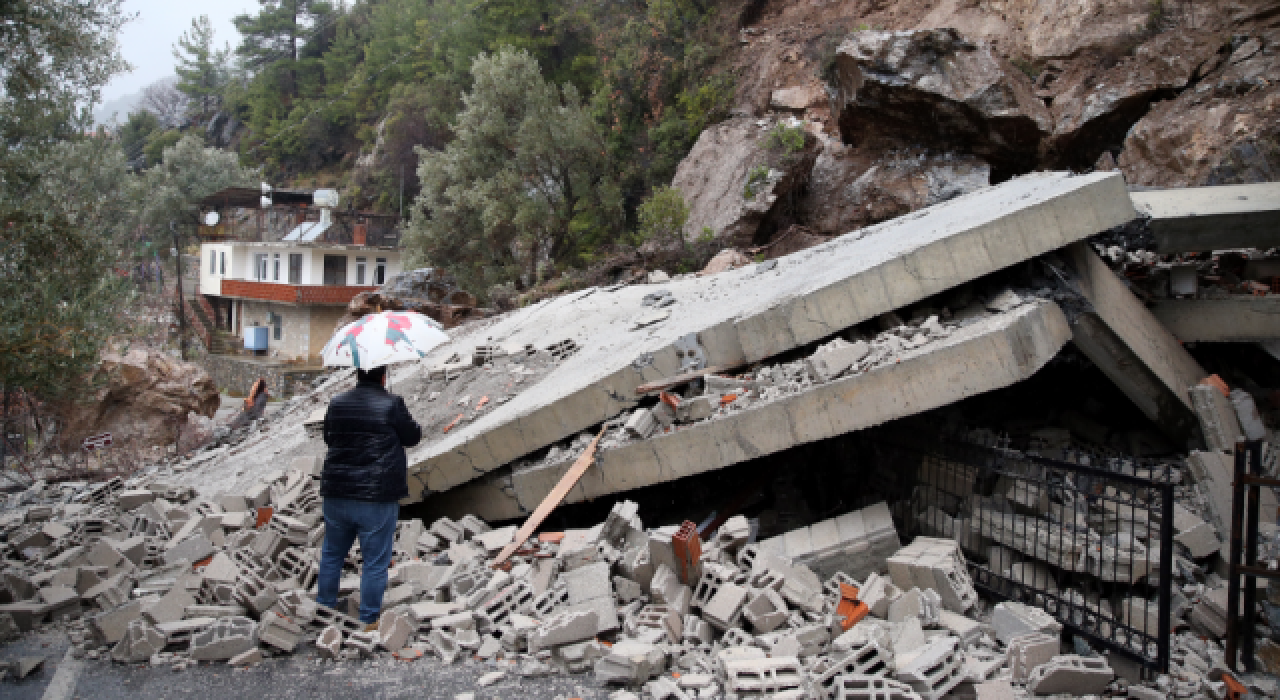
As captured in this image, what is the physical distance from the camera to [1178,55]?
479 inches

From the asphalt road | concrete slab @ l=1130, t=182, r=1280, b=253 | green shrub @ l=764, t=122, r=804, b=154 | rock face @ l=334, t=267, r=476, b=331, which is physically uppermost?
green shrub @ l=764, t=122, r=804, b=154

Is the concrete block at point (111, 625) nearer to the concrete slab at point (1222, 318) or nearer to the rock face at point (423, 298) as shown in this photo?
the concrete slab at point (1222, 318)

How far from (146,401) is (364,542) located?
46.4 feet

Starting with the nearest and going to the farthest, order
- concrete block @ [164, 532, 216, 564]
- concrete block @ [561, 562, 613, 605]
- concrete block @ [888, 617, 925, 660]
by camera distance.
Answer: concrete block @ [888, 617, 925, 660] < concrete block @ [561, 562, 613, 605] < concrete block @ [164, 532, 216, 564]

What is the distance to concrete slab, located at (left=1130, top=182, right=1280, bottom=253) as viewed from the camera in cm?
691

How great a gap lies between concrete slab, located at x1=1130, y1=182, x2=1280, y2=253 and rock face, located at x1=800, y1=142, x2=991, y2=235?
18.6ft

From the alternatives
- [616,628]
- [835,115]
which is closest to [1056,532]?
[616,628]

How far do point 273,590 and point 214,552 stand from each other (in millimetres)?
1061

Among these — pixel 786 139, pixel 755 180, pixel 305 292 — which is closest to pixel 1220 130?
pixel 786 139

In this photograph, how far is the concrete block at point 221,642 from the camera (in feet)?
14.0

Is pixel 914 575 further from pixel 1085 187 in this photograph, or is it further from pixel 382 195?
pixel 382 195

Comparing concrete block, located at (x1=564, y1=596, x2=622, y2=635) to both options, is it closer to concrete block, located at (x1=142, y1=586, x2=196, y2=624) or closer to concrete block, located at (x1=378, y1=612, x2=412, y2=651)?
A: concrete block, located at (x1=378, y1=612, x2=412, y2=651)

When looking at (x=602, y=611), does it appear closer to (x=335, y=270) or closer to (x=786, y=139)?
(x=786, y=139)

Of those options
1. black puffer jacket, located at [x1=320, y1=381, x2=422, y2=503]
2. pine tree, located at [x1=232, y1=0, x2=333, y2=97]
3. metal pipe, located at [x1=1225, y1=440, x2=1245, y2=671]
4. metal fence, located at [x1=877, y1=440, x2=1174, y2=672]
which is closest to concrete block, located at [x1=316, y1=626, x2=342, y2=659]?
black puffer jacket, located at [x1=320, y1=381, x2=422, y2=503]
